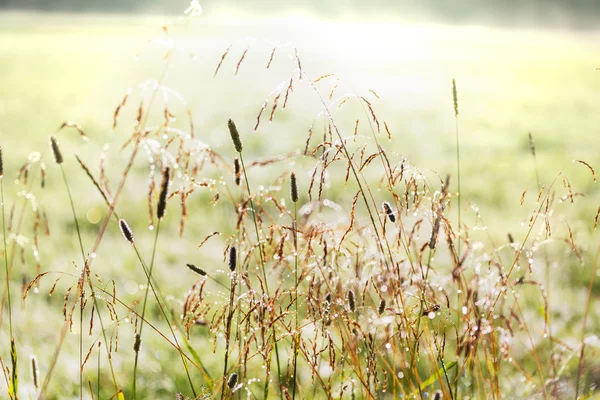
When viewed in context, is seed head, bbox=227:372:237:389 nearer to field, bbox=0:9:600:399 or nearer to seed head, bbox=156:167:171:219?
field, bbox=0:9:600:399

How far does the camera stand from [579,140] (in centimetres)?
721

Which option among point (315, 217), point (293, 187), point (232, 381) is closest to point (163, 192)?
point (293, 187)

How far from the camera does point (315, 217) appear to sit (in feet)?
14.4

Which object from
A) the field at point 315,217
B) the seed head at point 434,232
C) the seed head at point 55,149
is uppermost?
the seed head at point 55,149

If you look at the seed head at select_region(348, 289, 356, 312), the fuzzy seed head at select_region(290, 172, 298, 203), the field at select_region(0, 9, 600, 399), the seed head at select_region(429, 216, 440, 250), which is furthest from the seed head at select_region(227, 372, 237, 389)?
the seed head at select_region(429, 216, 440, 250)

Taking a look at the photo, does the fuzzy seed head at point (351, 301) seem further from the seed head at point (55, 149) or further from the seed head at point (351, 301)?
the seed head at point (55, 149)

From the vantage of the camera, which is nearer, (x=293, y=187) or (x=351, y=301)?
(x=293, y=187)

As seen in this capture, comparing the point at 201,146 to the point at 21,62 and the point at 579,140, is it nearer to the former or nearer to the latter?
the point at 579,140

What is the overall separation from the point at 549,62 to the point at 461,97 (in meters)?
4.46

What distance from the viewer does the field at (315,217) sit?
1481 mm

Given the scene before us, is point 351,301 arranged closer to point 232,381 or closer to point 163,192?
point 232,381

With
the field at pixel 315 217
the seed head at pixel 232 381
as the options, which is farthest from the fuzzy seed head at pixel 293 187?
the seed head at pixel 232 381

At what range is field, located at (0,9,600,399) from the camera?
1.48 meters

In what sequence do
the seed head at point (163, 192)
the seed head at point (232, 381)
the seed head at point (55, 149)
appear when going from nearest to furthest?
the seed head at point (163, 192), the seed head at point (55, 149), the seed head at point (232, 381)
